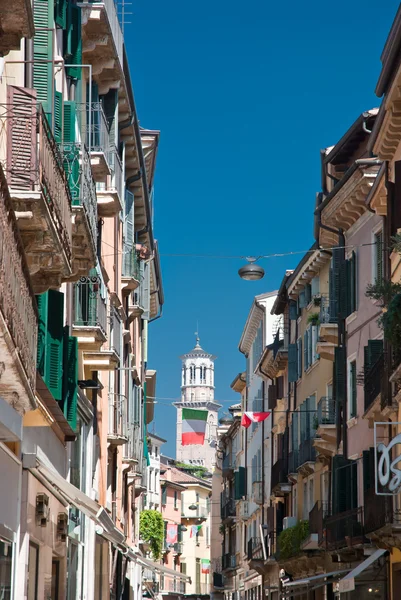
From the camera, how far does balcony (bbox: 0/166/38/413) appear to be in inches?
389

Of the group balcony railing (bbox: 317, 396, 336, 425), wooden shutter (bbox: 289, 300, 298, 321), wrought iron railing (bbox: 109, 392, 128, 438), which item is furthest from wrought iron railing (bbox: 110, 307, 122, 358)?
wooden shutter (bbox: 289, 300, 298, 321)

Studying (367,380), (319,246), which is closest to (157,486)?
(319,246)

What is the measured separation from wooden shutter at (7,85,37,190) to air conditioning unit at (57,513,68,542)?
351 inches

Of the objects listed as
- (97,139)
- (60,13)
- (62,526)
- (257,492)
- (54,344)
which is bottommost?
(62,526)

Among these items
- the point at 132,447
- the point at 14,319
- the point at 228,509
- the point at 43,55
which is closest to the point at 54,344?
the point at 43,55

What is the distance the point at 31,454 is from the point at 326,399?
21818 mm

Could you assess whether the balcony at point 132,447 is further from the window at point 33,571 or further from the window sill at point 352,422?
the window at point 33,571

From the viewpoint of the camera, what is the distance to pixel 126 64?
26.2 meters

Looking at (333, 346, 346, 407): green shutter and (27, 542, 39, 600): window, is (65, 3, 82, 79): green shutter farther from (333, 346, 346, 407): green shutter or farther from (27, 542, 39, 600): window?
(333, 346, 346, 407): green shutter

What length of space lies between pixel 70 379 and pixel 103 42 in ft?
22.3

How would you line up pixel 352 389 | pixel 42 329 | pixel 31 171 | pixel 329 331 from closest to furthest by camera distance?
pixel 31 171
pixel 42 329
pixel 352 389
pixel 329 331

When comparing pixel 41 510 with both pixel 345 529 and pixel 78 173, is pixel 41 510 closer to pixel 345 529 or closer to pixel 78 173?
pixel 78 173

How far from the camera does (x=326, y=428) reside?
34.8 m

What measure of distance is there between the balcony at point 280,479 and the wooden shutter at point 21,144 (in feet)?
118
